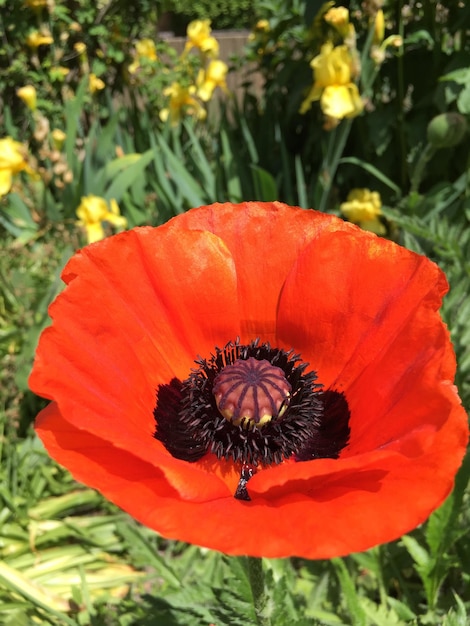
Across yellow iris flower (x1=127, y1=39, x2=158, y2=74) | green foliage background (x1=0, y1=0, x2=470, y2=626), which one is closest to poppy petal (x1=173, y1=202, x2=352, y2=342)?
green foliage background (x1=0, y1=0, x2=470, y2=626)

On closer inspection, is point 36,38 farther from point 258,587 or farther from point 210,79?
point 258,587

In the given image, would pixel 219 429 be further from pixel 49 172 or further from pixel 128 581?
pixel 49 172

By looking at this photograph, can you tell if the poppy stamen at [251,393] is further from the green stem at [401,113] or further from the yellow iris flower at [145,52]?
the yellow iris flower at [145,52]

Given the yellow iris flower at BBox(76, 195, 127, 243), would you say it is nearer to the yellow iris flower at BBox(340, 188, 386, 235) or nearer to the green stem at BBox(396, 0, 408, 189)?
the yellow iris flower at BBox(340, 188, 386, 235)

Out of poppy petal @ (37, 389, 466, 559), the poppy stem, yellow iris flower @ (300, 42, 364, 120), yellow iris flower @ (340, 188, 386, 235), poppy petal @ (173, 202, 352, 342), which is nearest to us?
poppy petal @ (37, 389, 466, 559)

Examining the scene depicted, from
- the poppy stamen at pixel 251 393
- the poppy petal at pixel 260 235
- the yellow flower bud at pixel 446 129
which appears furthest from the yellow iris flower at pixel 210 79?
the poppy stamen at pixel 251 393

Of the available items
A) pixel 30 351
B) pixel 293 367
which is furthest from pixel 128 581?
pixel 293 367

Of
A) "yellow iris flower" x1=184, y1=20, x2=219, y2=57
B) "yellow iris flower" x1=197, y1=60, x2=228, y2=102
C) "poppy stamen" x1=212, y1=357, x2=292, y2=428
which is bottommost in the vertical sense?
"yellow iris flower" x1=197, y1=60, x2=228, y2=102
